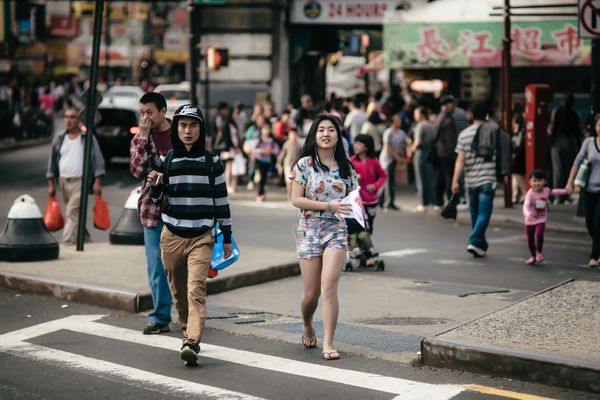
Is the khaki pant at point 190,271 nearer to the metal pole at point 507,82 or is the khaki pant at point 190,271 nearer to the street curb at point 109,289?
the street curb at point 109,289

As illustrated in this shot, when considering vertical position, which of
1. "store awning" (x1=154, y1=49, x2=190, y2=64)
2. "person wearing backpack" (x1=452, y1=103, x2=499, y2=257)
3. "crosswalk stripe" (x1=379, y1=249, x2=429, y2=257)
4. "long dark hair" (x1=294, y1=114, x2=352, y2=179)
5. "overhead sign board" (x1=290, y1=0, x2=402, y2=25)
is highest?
"overhead sign board" (x1=290, y1=0, x2=402, y2=25)

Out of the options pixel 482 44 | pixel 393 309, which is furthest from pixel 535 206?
pixel 482 44

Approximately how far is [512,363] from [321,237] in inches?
64.9

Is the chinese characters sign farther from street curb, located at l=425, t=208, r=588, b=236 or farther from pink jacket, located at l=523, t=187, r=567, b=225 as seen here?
pink jacket, located at l=523, t=187, r=567, b=225

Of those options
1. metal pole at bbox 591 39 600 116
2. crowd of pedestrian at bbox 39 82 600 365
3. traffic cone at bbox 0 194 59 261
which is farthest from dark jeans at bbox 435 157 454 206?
traffic cone at bbox 0 194 59 261

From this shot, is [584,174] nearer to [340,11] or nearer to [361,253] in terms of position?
[361,253]

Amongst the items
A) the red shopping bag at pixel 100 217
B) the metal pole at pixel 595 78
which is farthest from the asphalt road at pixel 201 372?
the metal pole at pixel 595 78

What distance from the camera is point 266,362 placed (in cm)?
852

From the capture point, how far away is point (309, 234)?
868cm

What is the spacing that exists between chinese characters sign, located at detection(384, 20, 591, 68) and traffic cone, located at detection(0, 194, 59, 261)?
41.0ft

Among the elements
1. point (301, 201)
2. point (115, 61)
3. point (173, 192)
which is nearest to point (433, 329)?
point (301, 201)

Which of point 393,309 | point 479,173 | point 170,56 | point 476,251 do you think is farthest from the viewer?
point 170,56

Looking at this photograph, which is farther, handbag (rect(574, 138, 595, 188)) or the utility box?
the utility box

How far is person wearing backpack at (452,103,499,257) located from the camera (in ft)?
47.5
